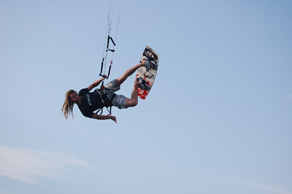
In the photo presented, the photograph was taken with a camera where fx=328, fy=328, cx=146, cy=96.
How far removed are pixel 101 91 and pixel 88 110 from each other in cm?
69

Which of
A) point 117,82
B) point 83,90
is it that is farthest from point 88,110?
point 117,82

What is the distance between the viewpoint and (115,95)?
376 inches

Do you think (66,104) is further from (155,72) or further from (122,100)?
(155,72)

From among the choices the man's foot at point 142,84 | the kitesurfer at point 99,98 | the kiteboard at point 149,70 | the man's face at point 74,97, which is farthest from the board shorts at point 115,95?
the kiteboard at point 149,70

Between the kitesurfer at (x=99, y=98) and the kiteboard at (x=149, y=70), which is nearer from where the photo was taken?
the kitesurfer at (x=99, y=98)

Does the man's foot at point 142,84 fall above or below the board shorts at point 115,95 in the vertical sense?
above

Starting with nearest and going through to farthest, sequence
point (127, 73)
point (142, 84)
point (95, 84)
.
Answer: point (127, 73) < point (95, 84) < point (142, 84)

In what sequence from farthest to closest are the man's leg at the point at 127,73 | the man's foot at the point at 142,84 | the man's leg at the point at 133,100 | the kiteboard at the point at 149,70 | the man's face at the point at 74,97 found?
the kiteboard at the point at 149,70 → the man's foot at the point at 142,84 → the man's face at the point at 74,97 → the man's leg at the point at 133,100 → the man's leg at the point at 127,73

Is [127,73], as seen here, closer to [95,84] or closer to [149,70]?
[95,84]

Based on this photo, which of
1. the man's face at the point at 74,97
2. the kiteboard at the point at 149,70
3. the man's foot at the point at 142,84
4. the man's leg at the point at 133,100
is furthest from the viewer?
the kiteboard at the point at 149,70

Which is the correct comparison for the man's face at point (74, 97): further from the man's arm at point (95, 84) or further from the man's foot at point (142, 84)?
the man's foot at point (142, 84)

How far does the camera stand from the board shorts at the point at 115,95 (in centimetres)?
945

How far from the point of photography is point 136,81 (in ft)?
31.8

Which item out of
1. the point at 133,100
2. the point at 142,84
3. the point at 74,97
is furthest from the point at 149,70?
the point at 74,97
